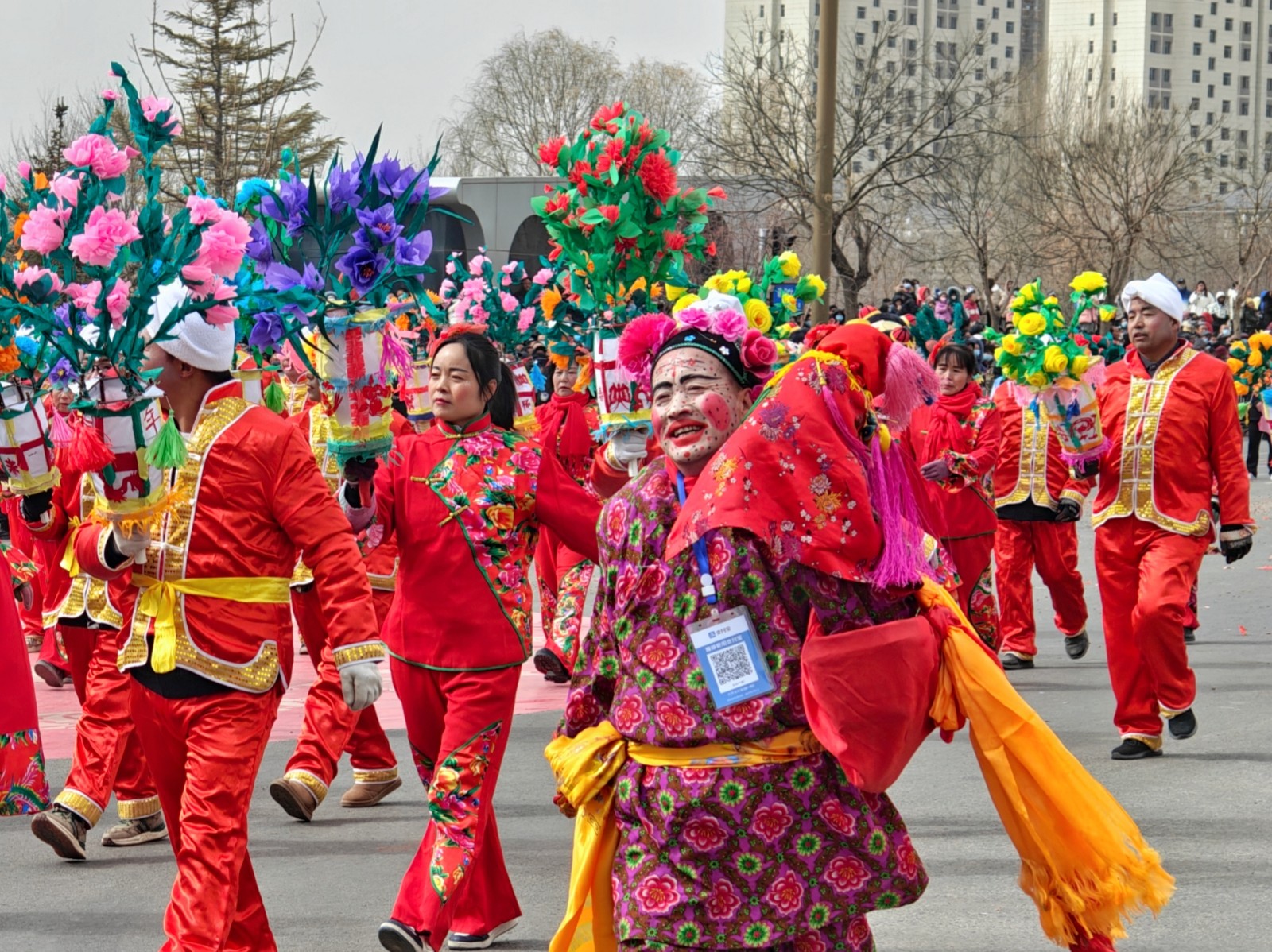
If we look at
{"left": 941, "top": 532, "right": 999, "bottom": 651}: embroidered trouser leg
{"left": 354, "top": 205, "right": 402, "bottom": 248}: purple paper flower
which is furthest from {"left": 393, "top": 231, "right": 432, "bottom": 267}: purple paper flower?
{"left": 941, "top": 532, "right": 999, "bottom": 651}: embroidered trouser leg

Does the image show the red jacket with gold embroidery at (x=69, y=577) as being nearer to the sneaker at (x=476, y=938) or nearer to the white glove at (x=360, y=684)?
the sneaker at (x=476, y=938)

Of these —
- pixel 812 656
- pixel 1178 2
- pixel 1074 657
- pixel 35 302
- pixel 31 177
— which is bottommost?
pixel 1074 657

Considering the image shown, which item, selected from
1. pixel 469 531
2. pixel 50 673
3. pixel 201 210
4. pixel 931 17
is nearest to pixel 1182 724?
pixel 469 531

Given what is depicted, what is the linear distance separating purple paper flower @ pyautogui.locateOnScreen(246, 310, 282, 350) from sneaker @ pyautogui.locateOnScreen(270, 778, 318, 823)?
2.23 meters

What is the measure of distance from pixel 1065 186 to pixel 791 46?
1420 cm

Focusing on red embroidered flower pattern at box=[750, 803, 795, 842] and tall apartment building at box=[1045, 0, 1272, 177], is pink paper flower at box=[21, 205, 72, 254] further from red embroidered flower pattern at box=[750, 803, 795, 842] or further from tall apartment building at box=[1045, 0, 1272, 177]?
tall apartment building at box=[1045, 0, 1272, 177]

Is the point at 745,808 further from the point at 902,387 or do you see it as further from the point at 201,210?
the point at 201,210

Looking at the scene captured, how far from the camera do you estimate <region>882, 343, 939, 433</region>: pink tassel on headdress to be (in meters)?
4.11

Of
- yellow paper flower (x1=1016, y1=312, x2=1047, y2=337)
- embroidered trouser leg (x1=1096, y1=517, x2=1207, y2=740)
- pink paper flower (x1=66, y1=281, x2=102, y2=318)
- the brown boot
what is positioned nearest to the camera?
pink paper flower (x1=66, y1=281, x2=102, y2=318)

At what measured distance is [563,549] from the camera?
33.6 ft

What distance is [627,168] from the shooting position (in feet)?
22.7

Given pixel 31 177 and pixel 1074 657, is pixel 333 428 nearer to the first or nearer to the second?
pixel 31 177

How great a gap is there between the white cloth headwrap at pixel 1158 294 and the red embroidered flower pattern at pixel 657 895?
4828 mm

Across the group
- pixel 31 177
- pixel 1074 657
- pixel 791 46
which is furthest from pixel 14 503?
pixel 791 46
